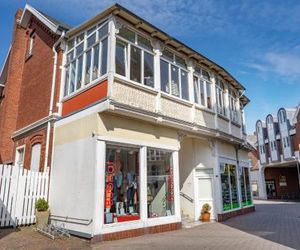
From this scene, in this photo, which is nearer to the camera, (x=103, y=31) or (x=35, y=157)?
(x=103, y=31)

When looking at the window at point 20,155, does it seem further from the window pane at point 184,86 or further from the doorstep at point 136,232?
the window pane at point 184,86

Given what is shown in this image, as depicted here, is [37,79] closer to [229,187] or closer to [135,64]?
[135,64]

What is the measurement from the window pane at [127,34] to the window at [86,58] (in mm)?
539

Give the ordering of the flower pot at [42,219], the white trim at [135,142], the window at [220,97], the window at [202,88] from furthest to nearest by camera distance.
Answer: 1. the window at [220,97]
2. the window at [202,88]
3. the flower pot at [42,219]
4. the white trim at [135,142]

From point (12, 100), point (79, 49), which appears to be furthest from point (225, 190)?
point (12, 100)

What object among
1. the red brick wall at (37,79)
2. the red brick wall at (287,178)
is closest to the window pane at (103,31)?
the red brick wall at (37,79)

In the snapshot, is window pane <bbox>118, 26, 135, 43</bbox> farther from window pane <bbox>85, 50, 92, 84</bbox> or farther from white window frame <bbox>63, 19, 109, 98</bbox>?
window pane <bbox>85, 50, 92, 84</bbox>

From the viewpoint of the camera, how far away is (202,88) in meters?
13.6

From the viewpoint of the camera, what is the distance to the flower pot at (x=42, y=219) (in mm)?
9477

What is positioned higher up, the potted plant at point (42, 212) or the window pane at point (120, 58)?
the window pane at point (120, 58)

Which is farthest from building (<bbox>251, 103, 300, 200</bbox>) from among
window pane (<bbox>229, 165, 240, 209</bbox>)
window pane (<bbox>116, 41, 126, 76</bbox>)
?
window pane (<bbox>116, 41, 126, 76</bbox>)

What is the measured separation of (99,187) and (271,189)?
3276cm

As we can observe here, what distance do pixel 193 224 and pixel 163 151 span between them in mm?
3736

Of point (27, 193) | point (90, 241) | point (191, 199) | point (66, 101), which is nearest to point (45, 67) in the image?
point (66, 101)
